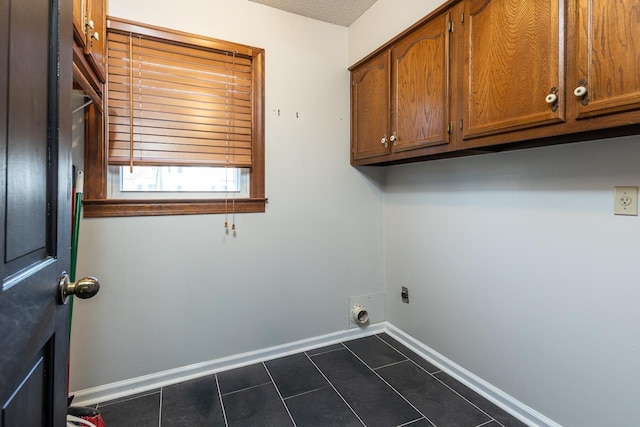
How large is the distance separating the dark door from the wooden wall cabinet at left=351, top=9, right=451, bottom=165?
1.53 metres

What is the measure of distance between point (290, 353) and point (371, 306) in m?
0.73

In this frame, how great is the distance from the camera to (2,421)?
0.49 metres

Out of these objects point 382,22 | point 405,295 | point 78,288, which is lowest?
point 405,295

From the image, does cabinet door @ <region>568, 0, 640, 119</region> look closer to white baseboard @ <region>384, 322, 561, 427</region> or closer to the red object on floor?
Answer: white baseboard @ <region>384, 322, 561, 427</region>

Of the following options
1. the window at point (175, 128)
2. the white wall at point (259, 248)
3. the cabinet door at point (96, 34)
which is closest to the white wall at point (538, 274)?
the white wall at point (259, 248)

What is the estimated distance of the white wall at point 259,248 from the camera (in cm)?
181

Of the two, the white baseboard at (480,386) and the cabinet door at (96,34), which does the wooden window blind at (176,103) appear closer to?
the cabinet door at (96,34)

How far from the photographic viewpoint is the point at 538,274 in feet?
4.97

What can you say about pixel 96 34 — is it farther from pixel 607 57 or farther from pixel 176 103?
pixel 607 57

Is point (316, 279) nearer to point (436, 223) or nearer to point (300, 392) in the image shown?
point (300, 392)

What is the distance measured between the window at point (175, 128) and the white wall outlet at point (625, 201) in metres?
1.78

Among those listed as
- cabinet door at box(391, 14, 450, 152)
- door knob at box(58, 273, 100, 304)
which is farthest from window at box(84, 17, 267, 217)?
door knob at box(58, 273, 100, 304)

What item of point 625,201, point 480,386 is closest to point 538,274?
point 625,201

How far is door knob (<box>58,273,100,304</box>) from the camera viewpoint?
29.5 inches
